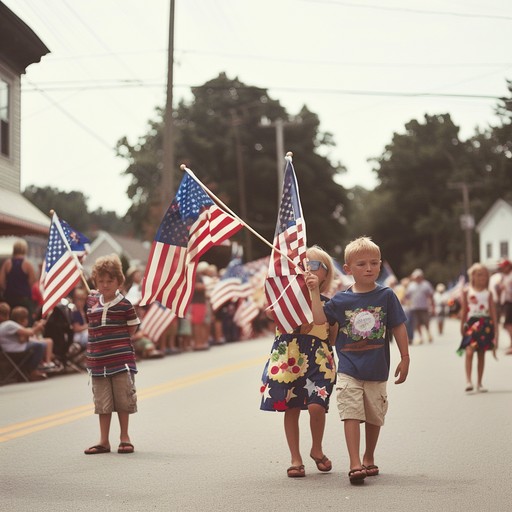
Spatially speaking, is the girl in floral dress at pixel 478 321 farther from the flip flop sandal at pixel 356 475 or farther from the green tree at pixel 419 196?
the green tree at pixel 419 196

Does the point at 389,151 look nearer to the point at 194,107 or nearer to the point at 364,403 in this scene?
the point at 194,107

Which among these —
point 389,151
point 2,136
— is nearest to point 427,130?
point 389,151

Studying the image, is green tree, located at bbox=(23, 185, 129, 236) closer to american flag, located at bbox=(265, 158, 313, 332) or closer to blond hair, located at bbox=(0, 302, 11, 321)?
blond hair, located at bbox=(0, 302, 11, 321)

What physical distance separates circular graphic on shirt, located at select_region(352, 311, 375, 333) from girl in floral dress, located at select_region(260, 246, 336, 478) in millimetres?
304

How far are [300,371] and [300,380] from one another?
0.06m

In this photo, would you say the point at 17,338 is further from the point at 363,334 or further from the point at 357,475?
the point at 357,475

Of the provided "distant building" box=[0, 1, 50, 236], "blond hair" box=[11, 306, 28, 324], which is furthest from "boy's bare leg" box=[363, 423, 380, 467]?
"distant building" box=[0, 1, 50, 236]

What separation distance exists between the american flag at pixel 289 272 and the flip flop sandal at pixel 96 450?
209 centimetres

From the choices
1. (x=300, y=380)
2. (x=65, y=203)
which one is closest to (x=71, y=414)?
(x=300, y=380)

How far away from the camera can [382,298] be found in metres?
7.45

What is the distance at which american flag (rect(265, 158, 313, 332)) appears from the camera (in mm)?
7535

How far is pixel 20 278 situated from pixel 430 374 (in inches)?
253

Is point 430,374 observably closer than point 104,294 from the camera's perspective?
No

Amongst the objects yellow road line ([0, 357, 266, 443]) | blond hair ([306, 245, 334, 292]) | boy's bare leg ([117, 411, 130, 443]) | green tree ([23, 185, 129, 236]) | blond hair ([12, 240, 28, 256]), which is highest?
green tree ([23, 185, 129, 236])
